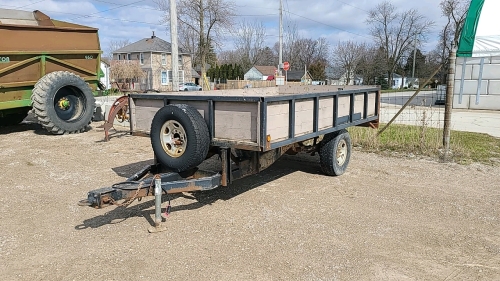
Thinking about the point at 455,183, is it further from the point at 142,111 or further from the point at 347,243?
the point at 142,111

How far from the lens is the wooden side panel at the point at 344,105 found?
6.02 meters

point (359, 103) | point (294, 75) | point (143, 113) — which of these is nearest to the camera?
point (143, 113)

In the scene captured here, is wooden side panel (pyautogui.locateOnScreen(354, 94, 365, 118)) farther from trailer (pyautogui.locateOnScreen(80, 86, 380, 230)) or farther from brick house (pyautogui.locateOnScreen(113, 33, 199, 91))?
brick house (pyautogui.locateOnScreen(113, 33, 199, 91))

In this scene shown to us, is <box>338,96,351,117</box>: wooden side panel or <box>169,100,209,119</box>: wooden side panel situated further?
<box>338,96,351,117</box>: wooden side panel

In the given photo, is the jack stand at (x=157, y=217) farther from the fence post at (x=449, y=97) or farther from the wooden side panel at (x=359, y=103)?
the fence post at (x=449, y=97)

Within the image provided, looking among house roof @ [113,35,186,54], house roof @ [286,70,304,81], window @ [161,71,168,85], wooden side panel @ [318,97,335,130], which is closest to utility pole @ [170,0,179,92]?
wooden side panel @ [318,97,335,130]

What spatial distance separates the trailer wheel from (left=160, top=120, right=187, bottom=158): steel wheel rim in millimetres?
2620

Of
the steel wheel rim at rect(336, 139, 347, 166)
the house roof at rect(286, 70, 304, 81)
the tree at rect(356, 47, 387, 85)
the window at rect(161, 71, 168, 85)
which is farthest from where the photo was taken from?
the house roof at rect(286, 70, 304, 81)

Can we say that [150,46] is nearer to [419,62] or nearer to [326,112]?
[419,62]

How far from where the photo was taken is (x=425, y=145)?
8.34 meters

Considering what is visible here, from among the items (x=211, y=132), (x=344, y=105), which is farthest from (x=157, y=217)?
(x=344, y=105)

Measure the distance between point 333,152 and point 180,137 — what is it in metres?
2.72

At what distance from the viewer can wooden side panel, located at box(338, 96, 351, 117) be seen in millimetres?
6020

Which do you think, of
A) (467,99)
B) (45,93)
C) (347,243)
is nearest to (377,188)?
(347,243)
